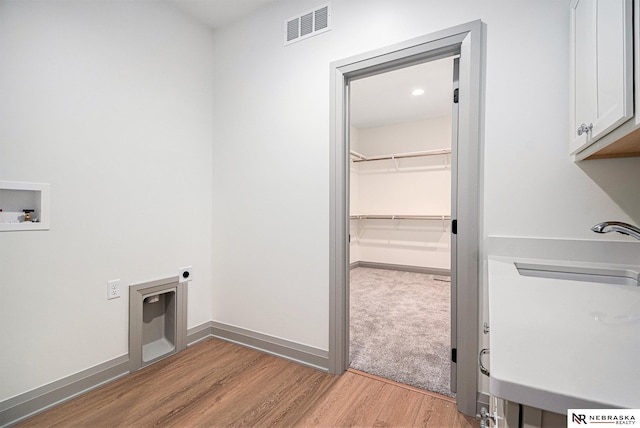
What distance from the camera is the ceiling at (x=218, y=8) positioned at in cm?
227

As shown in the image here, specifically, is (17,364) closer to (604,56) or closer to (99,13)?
(99,13)

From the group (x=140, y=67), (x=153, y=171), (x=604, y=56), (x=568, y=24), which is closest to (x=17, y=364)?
(x=153, y=171)

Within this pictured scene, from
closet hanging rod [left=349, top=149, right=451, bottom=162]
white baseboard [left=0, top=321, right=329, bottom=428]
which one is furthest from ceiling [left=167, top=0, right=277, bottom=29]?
closet hanging rod [left=349, top=149, right=451, bottom=162]

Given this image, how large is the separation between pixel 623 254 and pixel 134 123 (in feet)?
9.57

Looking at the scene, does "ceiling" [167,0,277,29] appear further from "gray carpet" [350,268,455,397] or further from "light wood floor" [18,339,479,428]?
"gray carpet" [350,268,455,397]

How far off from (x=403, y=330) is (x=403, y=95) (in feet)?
10.3

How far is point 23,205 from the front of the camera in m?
1.60

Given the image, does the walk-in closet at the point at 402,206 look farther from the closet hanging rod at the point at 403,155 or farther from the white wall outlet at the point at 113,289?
the white wall outlet at the point at 113,289

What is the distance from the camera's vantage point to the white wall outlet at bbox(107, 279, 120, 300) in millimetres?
1911

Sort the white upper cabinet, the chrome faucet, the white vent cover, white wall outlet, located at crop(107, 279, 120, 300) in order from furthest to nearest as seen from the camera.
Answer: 1. the white vent cover
2. white wall outlet, located at crop(107, 279, 120, 300)
3. the chrome faucet
4. the white upper cabinet

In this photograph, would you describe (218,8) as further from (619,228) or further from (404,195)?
(404,195)

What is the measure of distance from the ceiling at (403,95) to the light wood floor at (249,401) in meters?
2.75

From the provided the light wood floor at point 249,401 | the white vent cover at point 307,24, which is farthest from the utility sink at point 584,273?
the white vent cover at point 307,24

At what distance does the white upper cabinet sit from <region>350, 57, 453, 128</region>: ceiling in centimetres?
185
